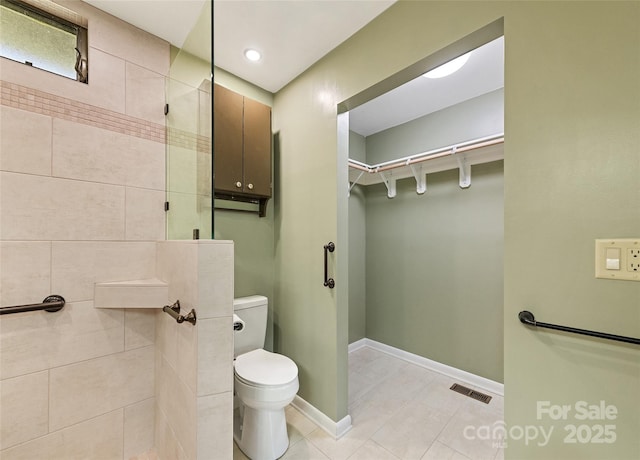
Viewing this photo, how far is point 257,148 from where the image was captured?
1.99m

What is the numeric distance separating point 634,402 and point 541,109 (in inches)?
39.1

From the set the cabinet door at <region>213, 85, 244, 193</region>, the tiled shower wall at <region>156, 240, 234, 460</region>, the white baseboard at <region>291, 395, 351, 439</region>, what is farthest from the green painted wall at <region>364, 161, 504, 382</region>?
the tiled shower wall at <region>156, 240, 234, 460</region>

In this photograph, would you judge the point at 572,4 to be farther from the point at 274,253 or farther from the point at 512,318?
the point at 274,253

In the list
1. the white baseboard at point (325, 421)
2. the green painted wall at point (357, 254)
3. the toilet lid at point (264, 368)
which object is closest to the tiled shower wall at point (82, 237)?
the toilet lid at point (264, 368)

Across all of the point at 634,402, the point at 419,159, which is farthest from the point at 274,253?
the point at 634,402

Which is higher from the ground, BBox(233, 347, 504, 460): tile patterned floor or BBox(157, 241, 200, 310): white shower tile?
BBox(157, 241, 200, 310): white shower tile

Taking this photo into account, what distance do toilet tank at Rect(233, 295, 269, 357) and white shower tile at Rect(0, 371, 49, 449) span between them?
945 mm

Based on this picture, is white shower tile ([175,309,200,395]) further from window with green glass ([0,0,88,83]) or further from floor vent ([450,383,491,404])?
floor vent ([450,383,491,404])

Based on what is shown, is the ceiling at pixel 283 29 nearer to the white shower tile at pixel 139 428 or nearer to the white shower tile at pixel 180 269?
the white shower tile at pixel 180 269

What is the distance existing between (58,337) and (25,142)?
0.98 meters

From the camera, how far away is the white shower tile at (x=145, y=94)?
1568 mm

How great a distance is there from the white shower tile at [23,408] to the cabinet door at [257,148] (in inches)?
58.7

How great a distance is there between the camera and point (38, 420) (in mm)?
1272

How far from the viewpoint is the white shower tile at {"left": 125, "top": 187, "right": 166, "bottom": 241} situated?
5.07 feet
